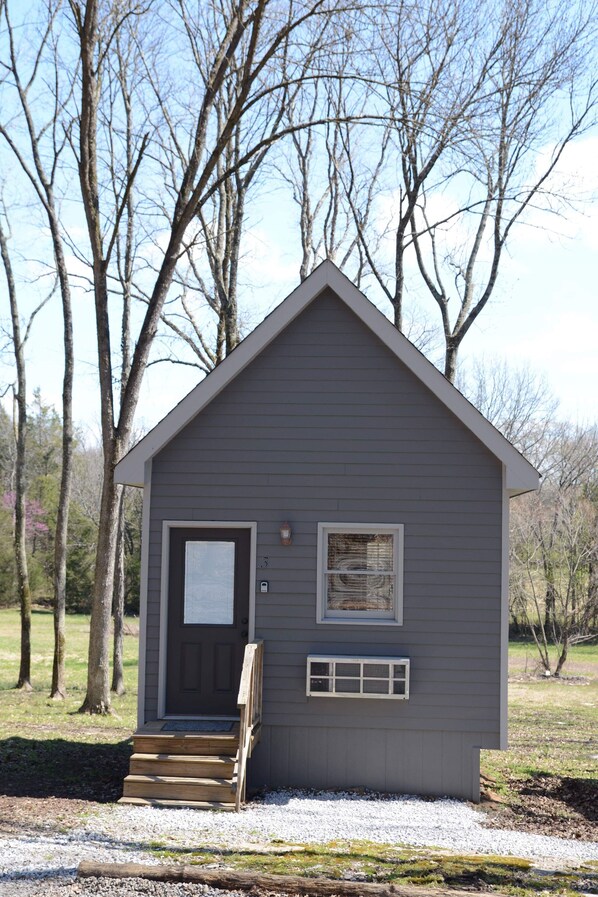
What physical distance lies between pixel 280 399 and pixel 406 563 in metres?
2.29

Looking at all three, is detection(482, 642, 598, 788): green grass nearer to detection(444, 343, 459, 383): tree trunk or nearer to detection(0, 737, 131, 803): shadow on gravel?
detection(0, 737, 131, 803): shadow on gravel

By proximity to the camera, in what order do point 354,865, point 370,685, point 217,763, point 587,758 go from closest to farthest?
point 354,865 < point 217,763 < point 370,685 < point 587,758

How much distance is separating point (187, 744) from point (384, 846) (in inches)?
97.4

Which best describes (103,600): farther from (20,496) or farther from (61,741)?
(20,496)

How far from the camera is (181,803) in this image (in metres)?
8.50

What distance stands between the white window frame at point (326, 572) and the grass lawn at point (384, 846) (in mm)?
2302

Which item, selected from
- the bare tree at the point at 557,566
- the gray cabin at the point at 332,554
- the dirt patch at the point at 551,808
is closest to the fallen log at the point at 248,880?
the dirt patch at the point at 551,808

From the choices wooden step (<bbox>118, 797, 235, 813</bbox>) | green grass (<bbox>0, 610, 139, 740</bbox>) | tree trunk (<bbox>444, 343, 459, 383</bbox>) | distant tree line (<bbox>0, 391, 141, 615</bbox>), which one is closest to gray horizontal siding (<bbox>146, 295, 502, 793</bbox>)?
wooden step (<bbox>118, 797, 235, 813</bbox>)

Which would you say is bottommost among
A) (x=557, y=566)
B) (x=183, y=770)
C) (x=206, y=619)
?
(x=183, y=770)

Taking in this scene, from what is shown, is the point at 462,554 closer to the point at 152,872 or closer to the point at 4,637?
the point at 152,872

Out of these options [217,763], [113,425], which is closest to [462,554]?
[217,763]

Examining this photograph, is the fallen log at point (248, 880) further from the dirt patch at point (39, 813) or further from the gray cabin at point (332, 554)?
the gray cabin at point (332, 554)

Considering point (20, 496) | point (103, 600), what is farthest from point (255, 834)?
point (20, 496)

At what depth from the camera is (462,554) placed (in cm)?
988
